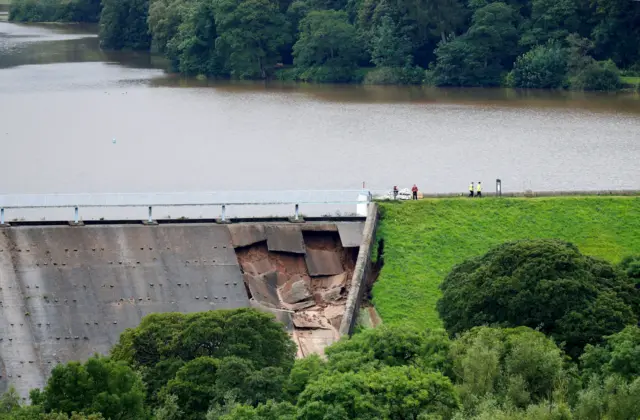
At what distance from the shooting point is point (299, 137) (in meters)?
67.5

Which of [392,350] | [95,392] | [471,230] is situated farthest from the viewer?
[471,230]

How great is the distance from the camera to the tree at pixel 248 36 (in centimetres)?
9450

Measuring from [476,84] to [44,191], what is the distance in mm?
41137

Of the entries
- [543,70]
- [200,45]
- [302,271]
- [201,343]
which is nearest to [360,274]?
[302,271]

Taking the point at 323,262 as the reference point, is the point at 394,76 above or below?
above

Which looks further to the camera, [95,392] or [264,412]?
[95,392]

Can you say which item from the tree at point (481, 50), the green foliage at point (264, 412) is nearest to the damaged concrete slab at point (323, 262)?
the green foliage at point (264, 412)

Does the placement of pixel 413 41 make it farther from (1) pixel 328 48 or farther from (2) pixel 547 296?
(2) pixel 547 296

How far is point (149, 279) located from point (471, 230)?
12512 mm

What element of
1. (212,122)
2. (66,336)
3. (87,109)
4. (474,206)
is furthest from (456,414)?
(87,109)

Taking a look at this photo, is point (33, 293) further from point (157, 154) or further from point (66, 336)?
point (157, 154)

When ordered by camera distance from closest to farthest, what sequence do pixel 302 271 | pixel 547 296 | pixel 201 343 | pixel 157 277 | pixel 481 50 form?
pixel 201 343
pixel 547 296
pixel 157 277
pixel 302 271
pixel 481 50

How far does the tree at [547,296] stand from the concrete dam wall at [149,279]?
18.8 feet

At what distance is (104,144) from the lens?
6775cm
